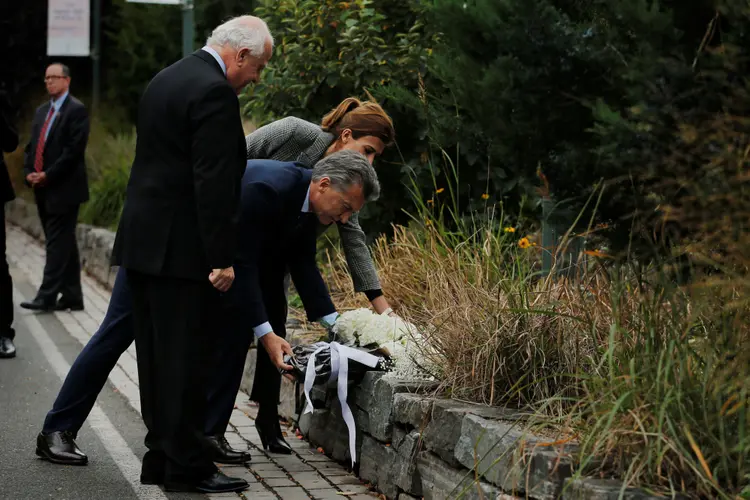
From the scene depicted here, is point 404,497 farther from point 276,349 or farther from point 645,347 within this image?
point 645,347

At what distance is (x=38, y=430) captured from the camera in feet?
21.1

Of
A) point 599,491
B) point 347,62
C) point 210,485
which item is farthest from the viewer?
point 347,62

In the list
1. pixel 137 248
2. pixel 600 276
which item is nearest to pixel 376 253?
pixel 600 276

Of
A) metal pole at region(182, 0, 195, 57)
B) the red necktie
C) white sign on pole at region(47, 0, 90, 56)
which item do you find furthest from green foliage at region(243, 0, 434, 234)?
white sign on pole at region(47, 0, 90, 56)

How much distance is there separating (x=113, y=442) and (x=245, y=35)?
7.68ft

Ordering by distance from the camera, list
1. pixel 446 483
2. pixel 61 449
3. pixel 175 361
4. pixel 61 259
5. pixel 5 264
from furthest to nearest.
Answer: pixel 61 259, pixel 5 264, pixel 61 449, pixel 175 361, pixel 446 483

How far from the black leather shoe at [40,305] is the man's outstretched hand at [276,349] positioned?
5724mm

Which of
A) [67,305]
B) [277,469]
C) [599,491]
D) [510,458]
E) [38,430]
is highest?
[599,491]

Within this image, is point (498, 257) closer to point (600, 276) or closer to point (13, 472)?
point (600, 276)

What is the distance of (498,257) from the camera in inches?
246

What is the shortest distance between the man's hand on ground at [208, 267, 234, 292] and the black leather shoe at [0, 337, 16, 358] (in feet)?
13.0

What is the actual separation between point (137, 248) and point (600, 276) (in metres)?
2.11

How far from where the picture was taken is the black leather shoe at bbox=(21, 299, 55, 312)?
1080 cm

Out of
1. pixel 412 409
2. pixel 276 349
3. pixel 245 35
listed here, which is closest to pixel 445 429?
pixel 412 409
